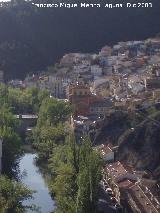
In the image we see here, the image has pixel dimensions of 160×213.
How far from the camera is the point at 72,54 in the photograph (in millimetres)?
48375

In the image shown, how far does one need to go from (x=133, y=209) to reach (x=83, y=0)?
39758 millimetres

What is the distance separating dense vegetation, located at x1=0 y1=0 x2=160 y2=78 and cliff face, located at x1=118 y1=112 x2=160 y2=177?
26.2m

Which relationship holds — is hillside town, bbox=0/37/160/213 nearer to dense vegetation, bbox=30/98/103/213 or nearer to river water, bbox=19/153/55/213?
dense vegetation, bbox=30/98/103/213

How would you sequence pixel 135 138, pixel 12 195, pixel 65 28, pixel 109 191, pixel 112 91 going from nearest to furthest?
1. pixel 12 195
2. pixel 109 191
3. pixel 135 138
4. pixel 112 91
5. pixel 65 28

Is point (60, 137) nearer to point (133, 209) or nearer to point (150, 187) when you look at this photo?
point (150, 187)

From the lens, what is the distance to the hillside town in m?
18.2

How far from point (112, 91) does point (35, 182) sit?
15.2 m

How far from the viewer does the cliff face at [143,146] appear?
2114 cm

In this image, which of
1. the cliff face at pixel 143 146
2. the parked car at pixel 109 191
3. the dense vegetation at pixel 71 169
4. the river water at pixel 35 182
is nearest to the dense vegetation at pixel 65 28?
the dense vegetation at pixel 71 169

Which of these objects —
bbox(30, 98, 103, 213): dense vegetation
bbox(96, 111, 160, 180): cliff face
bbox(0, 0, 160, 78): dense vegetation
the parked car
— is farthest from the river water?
bbox(0, 0, 160, 78): dense vegetation

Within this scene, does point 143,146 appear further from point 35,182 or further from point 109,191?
point 35,182

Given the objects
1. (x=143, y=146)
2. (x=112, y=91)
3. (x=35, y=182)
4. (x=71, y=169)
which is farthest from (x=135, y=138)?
(x=112, y=91)

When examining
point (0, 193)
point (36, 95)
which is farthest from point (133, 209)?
point (36, 95)

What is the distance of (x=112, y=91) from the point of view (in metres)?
35.6
